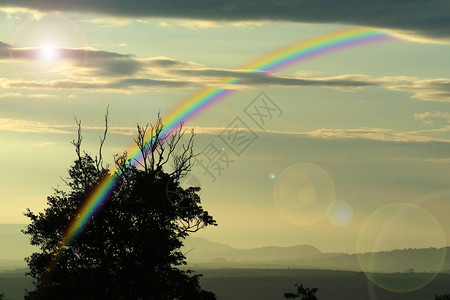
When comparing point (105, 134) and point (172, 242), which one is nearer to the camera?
point (172, 242)

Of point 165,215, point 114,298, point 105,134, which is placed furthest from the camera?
point 105,134

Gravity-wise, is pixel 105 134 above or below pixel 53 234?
above

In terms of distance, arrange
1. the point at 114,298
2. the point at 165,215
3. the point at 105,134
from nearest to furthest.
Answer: the point at 114,298
the point at 165,215
the point at 105,134

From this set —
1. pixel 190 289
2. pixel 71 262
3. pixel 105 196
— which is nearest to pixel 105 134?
pixel 105 196

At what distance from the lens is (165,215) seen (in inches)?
2391

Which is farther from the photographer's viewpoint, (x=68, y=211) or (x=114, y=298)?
(x=68, y=211)

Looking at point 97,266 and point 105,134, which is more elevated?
point 105,134

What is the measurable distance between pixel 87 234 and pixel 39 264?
621 centimetres

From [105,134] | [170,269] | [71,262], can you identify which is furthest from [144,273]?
[105,134]

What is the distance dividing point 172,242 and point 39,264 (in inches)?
484

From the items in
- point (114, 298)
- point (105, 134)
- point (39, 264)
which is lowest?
point (114, 298)

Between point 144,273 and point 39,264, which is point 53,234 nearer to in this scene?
point 39,264

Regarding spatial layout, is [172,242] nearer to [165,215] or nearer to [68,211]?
[165,215]

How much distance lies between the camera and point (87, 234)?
59219 mm
